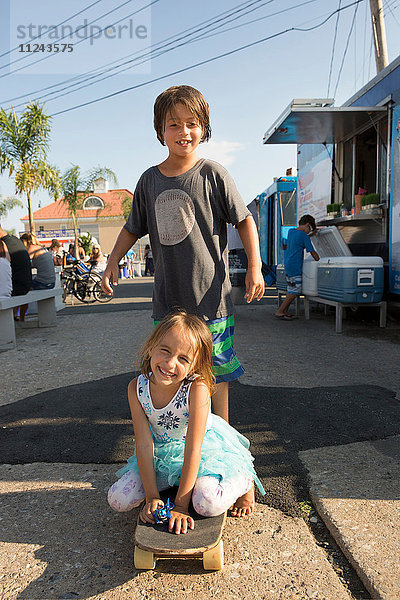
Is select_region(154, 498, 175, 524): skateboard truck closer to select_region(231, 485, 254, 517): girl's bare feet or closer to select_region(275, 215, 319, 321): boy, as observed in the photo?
select_region(231, 485, 254, 517): girl's bare feet

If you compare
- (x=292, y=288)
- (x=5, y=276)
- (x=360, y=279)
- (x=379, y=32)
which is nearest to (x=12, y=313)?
(x=5, y=276)

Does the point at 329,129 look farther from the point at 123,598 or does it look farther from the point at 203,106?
the point at 123,598

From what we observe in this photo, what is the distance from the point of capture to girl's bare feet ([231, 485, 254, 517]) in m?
2.41

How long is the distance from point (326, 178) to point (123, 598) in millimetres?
8461

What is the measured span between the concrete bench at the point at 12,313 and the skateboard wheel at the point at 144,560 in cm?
517

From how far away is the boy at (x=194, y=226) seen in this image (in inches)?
99.8

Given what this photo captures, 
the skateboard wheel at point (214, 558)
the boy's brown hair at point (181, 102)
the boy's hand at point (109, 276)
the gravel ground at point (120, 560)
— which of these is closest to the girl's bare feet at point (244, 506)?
the gravel ground at point (120, 560)

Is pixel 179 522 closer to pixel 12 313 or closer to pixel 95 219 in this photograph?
pixel 12 313

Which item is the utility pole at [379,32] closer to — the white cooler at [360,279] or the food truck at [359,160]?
the food truck at [359,160]

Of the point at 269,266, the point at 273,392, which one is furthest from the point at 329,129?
the point at 273,392

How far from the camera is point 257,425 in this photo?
139 inches

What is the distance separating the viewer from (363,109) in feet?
23.9

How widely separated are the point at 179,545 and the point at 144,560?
15 cm

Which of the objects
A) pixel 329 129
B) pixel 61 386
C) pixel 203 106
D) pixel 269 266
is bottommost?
pixel 61 386
